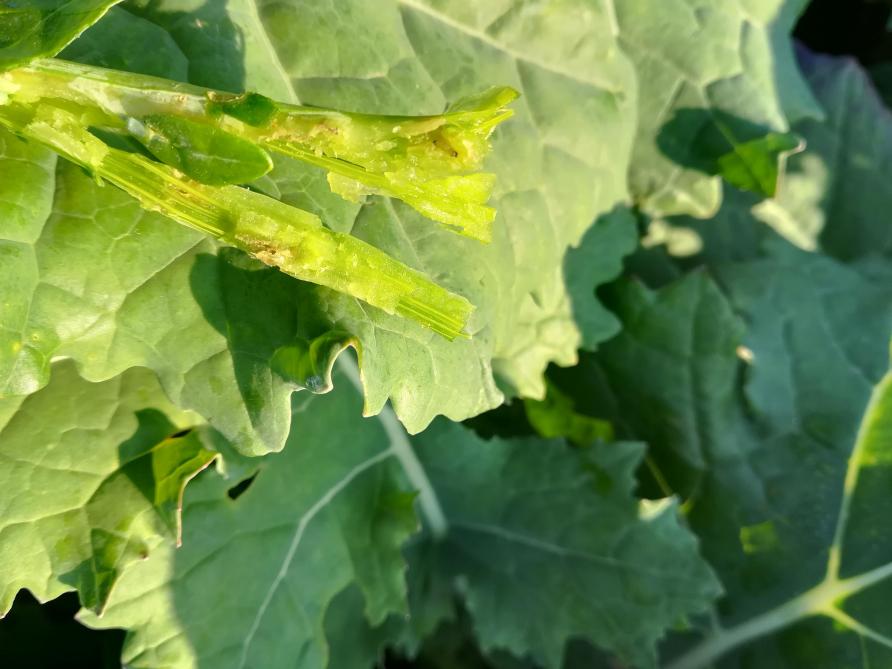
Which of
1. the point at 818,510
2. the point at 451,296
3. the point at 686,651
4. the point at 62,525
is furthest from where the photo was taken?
the point at 686,651

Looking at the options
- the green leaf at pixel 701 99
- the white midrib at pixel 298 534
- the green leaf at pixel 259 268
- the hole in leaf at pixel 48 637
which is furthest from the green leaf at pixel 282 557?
the green leaf at pixel 701 99

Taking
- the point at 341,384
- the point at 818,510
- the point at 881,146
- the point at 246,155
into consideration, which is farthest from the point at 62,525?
the point at 881,146

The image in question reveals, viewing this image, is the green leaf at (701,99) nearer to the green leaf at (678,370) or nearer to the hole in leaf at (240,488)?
the green leaf at (678,370)

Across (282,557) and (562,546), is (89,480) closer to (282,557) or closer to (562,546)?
A: (282,557)

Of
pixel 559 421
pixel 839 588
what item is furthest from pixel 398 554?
pixel 839 588

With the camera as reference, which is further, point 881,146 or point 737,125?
point 881,146

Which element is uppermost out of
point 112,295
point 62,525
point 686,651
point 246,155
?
point 246,155

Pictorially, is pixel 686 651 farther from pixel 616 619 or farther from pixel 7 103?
pixel 7 103
